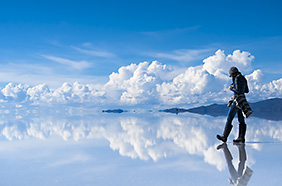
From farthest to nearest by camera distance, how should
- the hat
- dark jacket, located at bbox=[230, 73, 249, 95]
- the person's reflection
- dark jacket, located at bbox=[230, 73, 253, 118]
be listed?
the hat < dark jacket, located at bbox=[230, 73, 249, 95] < dark jacket, located at bbox=[230, 73, 253, 118] < the person's reflection

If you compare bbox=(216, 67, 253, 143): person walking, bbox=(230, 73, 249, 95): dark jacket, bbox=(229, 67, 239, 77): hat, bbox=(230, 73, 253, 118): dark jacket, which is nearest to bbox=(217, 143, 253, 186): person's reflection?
bbox=(216, 67, 253, 143): person walking

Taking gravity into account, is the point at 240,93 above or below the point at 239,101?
above

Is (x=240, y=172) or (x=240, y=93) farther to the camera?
(x=240, y=93)

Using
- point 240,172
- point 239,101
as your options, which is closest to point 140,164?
point 240,172

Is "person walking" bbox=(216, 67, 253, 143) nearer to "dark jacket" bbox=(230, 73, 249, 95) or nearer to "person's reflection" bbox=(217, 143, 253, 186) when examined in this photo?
"dark jacket" bbox=(230, 73, 249, 95)

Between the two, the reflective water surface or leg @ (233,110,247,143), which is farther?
leg @ (233,110,247,143)

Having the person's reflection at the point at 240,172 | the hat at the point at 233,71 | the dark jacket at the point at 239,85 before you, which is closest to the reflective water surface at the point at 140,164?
the person's reflection at the point at 240,172

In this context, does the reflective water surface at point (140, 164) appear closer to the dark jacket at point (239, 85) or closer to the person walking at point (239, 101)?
the person walking at point (239, 101)

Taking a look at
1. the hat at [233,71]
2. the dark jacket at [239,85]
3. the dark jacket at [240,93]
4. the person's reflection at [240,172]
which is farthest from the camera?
the hat at [233,71]

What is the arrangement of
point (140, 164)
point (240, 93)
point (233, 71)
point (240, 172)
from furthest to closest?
point (233, 71) → point (240, 93) → point (140, 164) → point (240, 172)

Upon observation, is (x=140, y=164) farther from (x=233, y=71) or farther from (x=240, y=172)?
(x=233, y=71)

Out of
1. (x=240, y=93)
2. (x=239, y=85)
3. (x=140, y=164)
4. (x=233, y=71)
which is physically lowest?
(x=140, y=164)

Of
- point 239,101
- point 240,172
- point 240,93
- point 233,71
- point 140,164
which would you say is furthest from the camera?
point 233,71

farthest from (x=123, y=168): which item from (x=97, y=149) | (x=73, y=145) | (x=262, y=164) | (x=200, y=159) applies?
(x=73, y=145)
